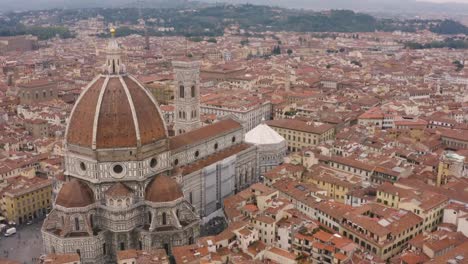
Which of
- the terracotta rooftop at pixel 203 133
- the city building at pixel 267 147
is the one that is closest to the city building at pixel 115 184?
the terracotta rooftop at pixel 203 133

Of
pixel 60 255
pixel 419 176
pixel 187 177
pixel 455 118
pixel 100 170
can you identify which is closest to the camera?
pixel 60 255

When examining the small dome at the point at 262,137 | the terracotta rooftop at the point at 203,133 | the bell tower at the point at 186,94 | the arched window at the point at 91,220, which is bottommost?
the arched window at the point at 91,220

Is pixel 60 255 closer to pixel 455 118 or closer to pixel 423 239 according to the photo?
pixel 423 239

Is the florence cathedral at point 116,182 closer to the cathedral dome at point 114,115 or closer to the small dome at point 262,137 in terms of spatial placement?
the cathedral dome at point 114,115

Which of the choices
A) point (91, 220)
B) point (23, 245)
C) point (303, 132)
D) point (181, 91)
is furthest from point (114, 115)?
point (303, 132)

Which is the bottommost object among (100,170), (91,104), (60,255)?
(60,255)

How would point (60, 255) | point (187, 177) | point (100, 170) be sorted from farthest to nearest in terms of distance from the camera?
point (187, 177) < point (100, 170) < point (60, 255)

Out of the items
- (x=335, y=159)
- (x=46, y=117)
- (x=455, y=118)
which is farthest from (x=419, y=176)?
(x=46, y=117)
